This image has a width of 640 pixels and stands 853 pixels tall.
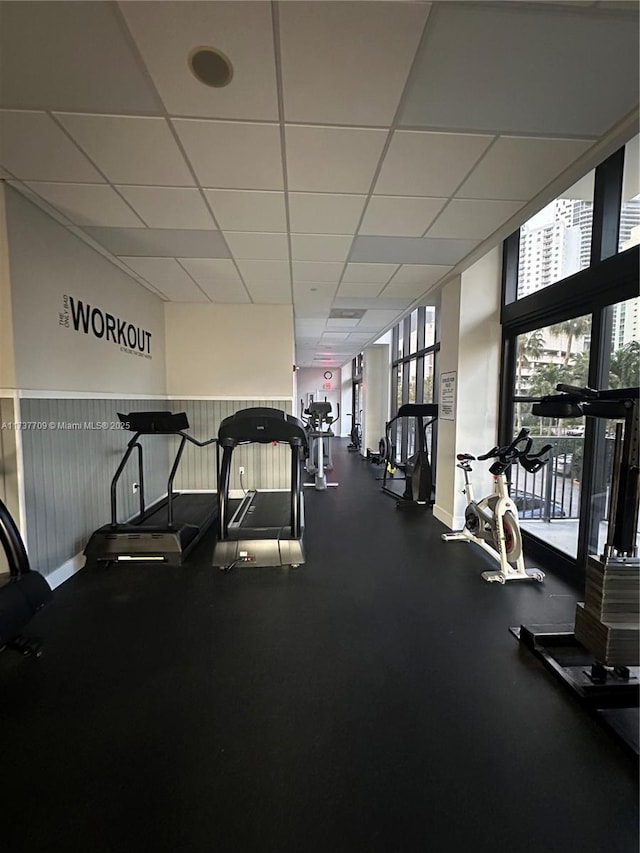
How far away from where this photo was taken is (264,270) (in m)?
4.11

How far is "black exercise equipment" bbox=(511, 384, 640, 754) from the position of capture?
1.73m

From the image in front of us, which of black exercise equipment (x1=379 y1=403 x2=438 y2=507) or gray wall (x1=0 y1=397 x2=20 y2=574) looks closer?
gray wall (x1=0 y1=397 x2=20 y2=574)

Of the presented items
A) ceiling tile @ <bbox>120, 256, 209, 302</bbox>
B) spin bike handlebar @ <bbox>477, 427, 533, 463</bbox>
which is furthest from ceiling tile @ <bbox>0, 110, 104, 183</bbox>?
spin bike handlebar @ <bbox>477, 427, 533, 463</bbox>

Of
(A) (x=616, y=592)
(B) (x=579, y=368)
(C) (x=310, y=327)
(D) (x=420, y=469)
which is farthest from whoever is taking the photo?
(C) (x=310, y=327)

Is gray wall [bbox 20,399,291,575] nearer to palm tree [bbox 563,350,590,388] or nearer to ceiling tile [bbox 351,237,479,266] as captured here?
ceiling tile [bbox 351,237,479,266]

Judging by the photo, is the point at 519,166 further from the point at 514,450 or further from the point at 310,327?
the point at 310,327

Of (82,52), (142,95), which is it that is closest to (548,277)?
(142,95)

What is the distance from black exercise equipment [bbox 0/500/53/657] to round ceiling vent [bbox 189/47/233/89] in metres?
2.56

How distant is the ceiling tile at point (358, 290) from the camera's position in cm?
459

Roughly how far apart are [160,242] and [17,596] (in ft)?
9.96

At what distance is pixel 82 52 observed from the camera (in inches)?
60.7

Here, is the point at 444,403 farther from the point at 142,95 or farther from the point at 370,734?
the point at 142,95

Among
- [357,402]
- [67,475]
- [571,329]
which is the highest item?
[571,329]

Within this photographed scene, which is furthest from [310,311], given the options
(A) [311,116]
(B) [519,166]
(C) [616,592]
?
(C) [616,592]
